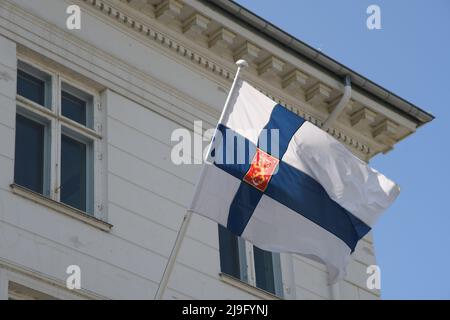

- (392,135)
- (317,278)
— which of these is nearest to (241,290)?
(317,278)

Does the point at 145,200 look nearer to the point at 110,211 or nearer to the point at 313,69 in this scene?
the point at 110,211

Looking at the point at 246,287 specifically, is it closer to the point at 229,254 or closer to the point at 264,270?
the point at 229,254

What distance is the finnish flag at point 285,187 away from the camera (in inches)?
640

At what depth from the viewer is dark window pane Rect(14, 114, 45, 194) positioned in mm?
17359

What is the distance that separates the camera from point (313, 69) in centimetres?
2145

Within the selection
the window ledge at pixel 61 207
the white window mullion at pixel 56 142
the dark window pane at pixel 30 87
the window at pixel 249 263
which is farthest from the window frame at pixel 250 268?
the dark window pane at pixel 30 87

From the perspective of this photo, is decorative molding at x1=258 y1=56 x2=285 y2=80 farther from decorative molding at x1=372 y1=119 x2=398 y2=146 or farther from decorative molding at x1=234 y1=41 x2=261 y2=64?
decorative molding at x1=372 y1=119 x2=398 y2=146

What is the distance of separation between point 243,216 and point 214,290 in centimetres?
225

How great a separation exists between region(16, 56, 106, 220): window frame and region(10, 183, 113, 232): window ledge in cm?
21

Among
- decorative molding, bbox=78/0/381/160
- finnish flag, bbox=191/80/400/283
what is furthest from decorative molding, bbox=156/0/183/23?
finnish flag, bbox=191/80/400/283

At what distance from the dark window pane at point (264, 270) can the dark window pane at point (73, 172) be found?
2.87 metres

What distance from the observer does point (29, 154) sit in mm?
17641

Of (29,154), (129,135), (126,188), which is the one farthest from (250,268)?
(29,154)

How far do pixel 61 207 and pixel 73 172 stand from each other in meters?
1.07
